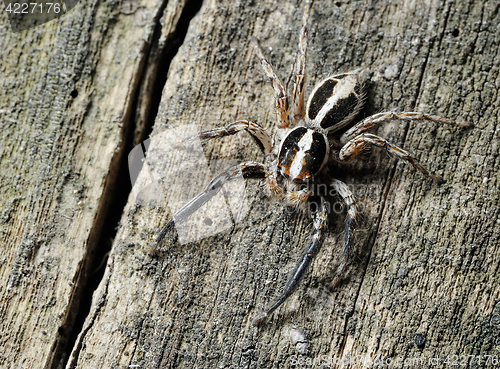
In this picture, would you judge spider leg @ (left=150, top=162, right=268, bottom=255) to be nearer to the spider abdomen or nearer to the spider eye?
the spider abdomen

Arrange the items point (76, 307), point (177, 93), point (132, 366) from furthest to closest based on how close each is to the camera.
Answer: point (177, 93), point (76, 307), point (132, 366)

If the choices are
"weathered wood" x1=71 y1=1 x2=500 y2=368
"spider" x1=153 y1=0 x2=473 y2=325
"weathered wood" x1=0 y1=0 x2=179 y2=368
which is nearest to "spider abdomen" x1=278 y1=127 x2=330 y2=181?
"spider" x1=153 y1=0 x2=473 y2=325

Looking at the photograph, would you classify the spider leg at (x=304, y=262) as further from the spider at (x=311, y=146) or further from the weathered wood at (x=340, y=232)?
the weathered wood at (x=340, y=232)

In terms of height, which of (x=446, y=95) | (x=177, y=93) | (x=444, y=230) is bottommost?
(x=444, y=230)

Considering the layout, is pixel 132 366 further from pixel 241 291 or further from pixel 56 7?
pixel 56 7

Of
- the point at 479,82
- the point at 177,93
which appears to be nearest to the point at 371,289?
the point at 479,82

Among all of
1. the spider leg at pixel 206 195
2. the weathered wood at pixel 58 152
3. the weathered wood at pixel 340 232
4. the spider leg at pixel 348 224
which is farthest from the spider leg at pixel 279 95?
the weathered wood at pixel 58 152
